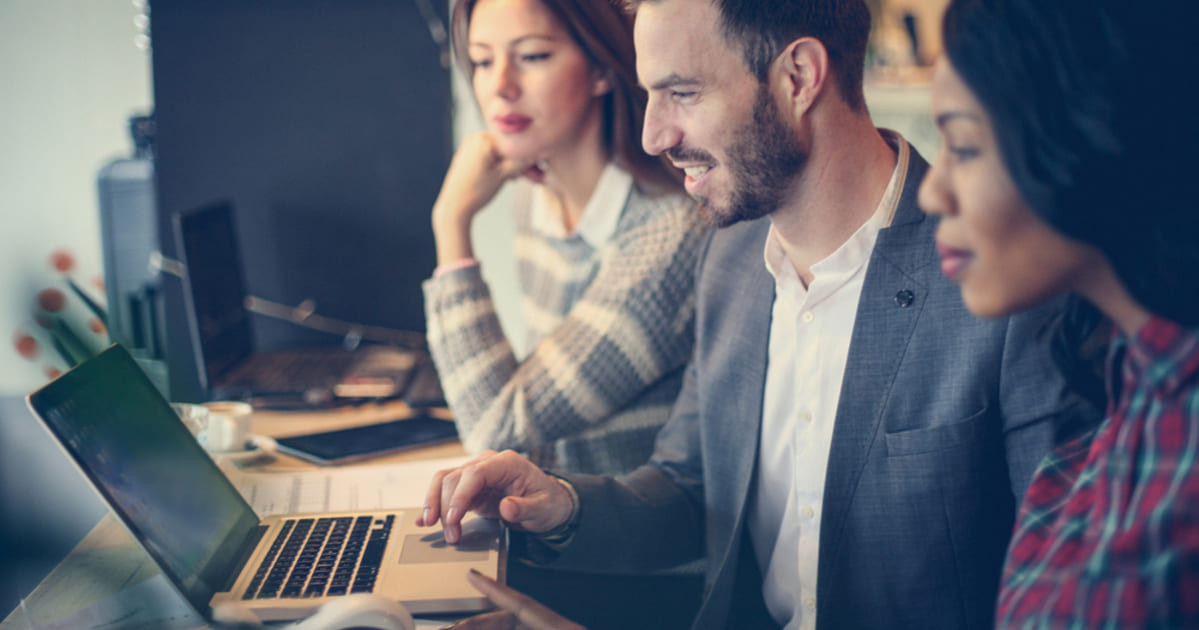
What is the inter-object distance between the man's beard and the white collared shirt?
10 centimetres

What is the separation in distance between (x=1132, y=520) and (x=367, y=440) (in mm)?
1220

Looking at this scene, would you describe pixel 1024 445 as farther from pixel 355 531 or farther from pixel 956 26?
pixel 355 531

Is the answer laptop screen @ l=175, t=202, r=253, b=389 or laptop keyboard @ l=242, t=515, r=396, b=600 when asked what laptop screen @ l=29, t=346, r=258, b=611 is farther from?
laptop screen @ l=175, t=202, r=253, b=389

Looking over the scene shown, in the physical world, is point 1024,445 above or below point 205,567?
above

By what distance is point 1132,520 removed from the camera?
21.6 inches

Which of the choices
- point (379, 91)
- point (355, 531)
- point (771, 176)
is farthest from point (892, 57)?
point (355, 531)

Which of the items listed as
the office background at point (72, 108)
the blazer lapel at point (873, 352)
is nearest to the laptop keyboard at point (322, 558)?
the blazer lapel at point (873, 352)

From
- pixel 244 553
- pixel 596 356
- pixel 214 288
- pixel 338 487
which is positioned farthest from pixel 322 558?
pixel 214 288

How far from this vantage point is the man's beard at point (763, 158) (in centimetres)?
102

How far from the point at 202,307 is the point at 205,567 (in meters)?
0.97

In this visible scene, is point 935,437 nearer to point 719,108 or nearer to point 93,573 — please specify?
point 719,108

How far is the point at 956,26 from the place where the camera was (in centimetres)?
62

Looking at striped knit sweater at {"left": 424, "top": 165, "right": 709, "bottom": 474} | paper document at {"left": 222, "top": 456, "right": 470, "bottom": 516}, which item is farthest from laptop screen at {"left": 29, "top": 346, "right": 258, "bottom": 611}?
striped knit sweater at {"left": 424, "top": 165, "right": 709, "bottom": 474}

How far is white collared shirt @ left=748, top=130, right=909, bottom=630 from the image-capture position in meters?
1.03
